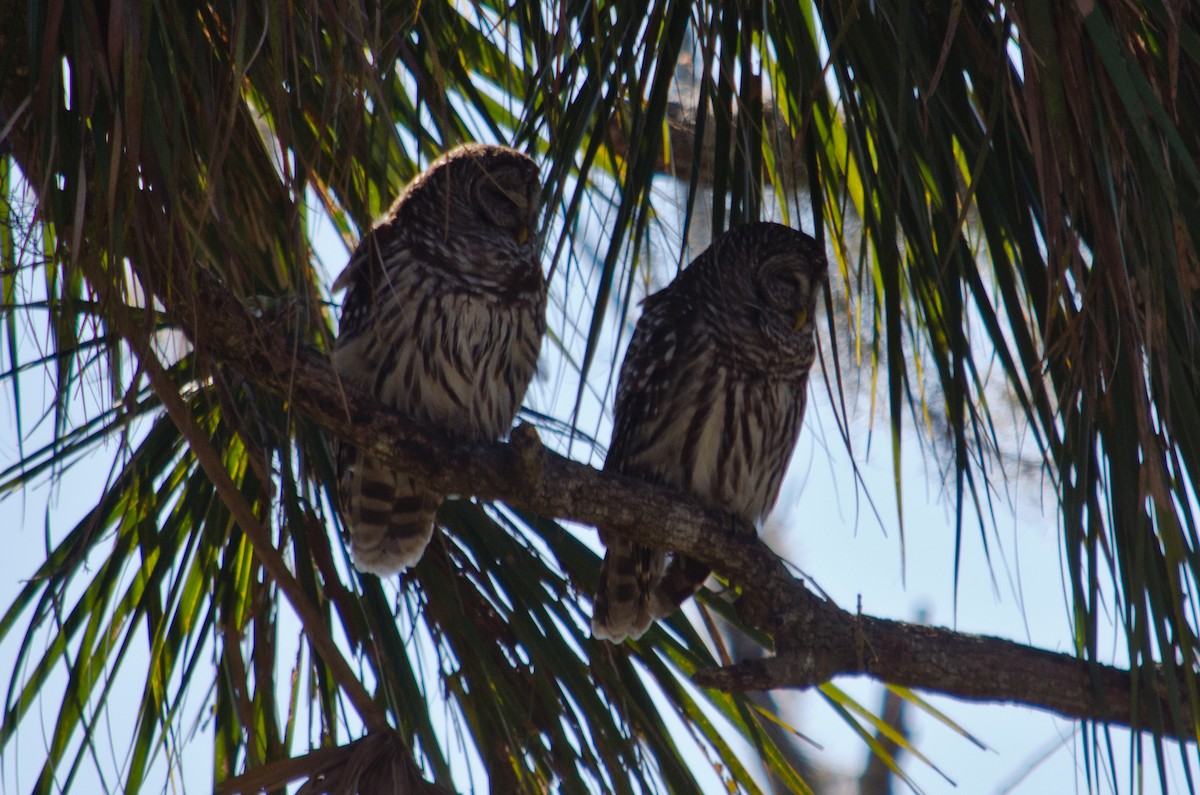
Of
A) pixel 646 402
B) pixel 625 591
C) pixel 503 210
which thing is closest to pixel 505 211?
pixel 503 210

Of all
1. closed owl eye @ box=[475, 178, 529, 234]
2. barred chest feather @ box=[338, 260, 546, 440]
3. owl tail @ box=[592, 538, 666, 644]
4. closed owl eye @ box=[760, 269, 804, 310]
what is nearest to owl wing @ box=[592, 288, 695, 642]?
owl tail @ box=[592, 538, 666, 644]

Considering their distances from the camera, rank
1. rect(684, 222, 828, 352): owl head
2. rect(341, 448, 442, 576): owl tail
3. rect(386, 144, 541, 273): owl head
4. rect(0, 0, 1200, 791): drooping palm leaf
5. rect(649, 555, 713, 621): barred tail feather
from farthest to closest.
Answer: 1. rect(684, 222, 828, 352): owl head
2. rect(386, 144, 541, 273): owl head
3. rect(649, 555, 713, 621): barred tail feather
4. rect(341, 448, 442, 576): owl tail
5. rect(0, 0, 1200, 791): drooping palm leaf

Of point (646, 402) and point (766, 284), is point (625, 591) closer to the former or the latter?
point (646, 402)

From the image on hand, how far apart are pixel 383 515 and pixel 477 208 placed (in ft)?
3.50

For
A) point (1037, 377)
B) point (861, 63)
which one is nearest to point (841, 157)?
point (861, 63)

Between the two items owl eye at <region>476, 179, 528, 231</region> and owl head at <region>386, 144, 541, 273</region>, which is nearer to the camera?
owl head at <region>386, 144, 541, 273</region>

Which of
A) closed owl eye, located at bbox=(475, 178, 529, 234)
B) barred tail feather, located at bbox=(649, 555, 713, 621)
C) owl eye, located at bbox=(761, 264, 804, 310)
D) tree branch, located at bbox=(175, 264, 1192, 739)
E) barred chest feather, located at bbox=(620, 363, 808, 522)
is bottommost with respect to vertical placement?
tree branch, located at bbox=(175, 264, 1192, 739)

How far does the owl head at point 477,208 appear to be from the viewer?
153 inches

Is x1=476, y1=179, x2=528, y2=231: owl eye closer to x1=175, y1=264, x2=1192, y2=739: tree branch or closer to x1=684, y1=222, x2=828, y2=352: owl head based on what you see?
x1=684, y1=222, x2=828, y2=352: owl head

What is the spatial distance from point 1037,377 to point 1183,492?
1.05 ft

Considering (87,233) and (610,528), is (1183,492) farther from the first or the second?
(87,233)

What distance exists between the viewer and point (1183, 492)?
2.16 m

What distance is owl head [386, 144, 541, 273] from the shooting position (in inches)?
153

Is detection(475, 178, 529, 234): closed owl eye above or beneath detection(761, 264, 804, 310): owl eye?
above
